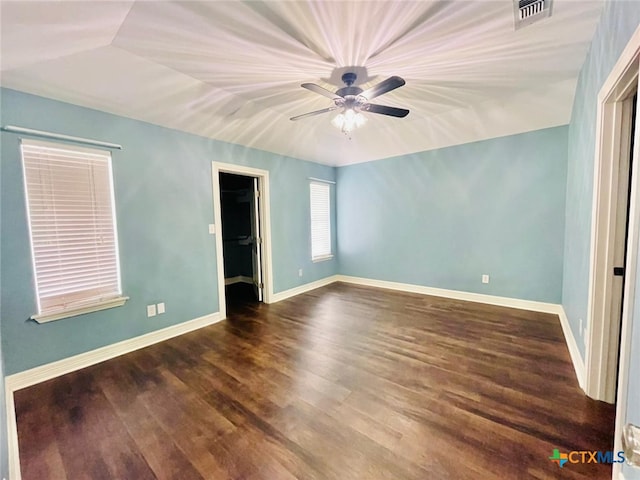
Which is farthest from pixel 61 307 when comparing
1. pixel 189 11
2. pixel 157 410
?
pixel 189 11

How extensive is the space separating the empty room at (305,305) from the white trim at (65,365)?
0.06ft

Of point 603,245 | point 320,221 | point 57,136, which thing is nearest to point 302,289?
point 320,221

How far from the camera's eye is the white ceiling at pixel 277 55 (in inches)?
60.7

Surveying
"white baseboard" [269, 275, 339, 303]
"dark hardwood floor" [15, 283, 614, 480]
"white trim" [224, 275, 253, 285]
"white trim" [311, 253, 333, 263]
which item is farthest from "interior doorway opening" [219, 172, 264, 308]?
"dark hardwood floor" [15, 283, 614, 480]

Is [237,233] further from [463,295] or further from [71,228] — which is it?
[463,295]

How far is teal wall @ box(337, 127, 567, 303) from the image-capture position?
352 cm

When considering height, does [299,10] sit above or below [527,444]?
above

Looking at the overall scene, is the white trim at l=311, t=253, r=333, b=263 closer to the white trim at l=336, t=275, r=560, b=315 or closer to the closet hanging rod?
the white trim at l=336, t=275, r=560, b=315

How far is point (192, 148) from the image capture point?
10.8ft

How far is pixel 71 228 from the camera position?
2426 mm

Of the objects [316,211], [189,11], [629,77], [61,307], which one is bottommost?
[61,307]

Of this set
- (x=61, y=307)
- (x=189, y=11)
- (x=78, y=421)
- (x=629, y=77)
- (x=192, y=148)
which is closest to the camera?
(x=629, y=77)

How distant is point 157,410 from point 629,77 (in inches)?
138

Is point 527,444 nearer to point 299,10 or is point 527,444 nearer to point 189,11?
point 299,10
